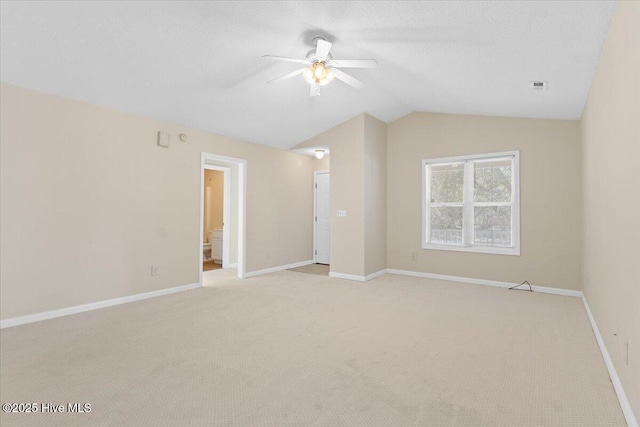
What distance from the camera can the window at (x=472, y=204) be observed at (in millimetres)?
4973

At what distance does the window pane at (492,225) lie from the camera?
502 cm

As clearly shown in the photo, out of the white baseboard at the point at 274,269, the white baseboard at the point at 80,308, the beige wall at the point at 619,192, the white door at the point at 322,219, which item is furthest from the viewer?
the white door at the point at 322,219

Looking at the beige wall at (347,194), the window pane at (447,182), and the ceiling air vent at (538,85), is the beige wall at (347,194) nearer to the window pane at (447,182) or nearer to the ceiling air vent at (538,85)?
the window pane at (447,182)

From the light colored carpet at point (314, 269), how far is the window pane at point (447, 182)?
2421mm

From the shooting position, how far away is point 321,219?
7316mm

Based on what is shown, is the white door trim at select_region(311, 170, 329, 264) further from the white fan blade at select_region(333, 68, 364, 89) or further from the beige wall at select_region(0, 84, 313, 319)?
the white fan blade at select_region(333, 68, 364, 89)

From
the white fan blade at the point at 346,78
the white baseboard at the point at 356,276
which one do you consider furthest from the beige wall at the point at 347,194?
the white fan blade at the point at 346,78

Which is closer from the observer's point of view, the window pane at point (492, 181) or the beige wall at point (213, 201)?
the window pane at point (492, 181)

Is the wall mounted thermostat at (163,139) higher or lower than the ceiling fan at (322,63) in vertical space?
lower

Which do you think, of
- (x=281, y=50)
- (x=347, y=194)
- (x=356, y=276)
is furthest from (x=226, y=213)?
(x=281, y=50)

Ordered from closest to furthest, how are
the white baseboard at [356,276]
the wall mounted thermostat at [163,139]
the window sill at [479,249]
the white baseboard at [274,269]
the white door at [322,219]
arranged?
the wall mounted thermostat at [163,139] < the window sill at [479,249] < the white baseboard at [356,276] < the white baseboard at [274,269] < the white door at [322,219]

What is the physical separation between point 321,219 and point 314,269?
1.29 metres

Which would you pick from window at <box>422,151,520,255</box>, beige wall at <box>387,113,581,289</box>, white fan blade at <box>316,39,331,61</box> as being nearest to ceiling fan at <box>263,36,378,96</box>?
white fan blade at <box>316,39,331,61</box>

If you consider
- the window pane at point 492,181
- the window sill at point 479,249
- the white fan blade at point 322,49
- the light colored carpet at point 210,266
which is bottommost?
the light colored carpet at point 210,266
